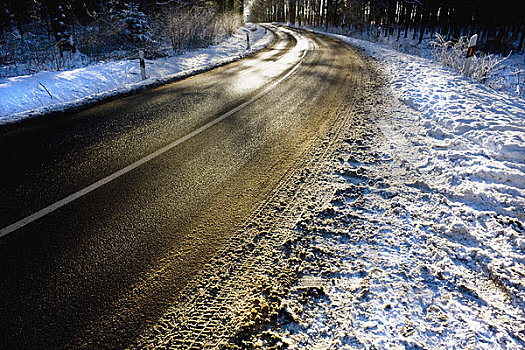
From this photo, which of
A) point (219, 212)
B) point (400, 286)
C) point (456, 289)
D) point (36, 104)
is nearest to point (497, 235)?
point (456, 289)

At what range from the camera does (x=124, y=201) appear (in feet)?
10.5

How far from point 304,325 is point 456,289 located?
48.5 inches

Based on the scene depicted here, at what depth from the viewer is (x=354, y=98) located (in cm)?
718

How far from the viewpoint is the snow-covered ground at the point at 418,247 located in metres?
1.81

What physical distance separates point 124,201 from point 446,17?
46968mm

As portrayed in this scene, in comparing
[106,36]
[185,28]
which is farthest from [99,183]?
[185,28]

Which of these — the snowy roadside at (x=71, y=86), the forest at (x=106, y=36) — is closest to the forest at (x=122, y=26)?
the forest at (x=106, y=36)

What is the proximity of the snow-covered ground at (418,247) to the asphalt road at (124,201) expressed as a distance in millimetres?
903

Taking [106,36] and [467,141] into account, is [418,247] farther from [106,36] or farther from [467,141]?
[106,36]

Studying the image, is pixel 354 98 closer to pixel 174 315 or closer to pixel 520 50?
pixel 174 315

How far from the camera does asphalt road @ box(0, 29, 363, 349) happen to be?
1992 millimetres

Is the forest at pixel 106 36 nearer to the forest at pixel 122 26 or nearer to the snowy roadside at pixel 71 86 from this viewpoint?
the forest at pixel 122 26

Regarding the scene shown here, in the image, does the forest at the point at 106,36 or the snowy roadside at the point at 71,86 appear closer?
the snowy roadside at the point at 71,86

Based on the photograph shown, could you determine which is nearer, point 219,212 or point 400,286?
point 400,286
